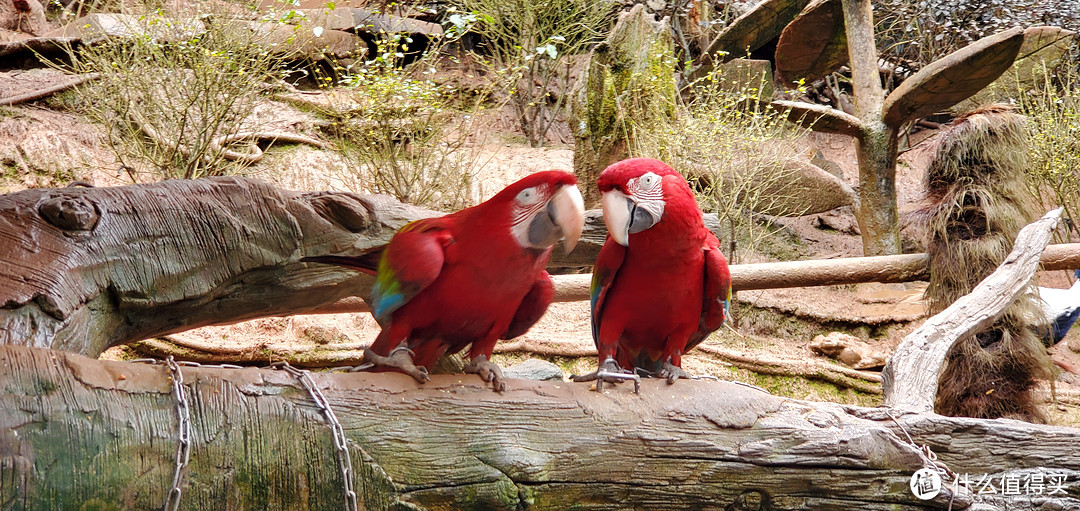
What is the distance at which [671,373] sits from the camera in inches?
88.5

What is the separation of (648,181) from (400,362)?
0.83 meters

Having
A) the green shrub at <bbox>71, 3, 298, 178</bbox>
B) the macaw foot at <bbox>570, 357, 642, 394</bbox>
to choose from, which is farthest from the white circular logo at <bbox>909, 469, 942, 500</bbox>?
the green shrub at <bbox>71, 3, 298, 178</bbox>

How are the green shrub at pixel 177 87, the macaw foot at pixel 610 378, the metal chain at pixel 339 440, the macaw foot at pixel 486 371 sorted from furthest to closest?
the green shrub at pixel 177 87 < the macaw foot at pixel 610 378 < the macaw foot at pixel 486 371 < the metal chain at pixel 339 440

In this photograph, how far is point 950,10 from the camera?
283 inches

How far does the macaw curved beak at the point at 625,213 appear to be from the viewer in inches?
84.6

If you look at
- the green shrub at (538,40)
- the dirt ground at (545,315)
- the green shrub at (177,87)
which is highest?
the green shrub at (538,40)

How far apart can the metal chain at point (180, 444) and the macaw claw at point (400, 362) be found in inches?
18.7

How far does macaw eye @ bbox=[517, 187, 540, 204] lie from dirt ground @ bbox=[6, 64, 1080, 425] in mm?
2603

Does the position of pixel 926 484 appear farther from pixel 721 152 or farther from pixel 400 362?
pixel 721 152

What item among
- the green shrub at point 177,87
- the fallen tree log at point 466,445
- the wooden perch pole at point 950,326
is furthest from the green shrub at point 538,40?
the fallen tree log at point 466,445

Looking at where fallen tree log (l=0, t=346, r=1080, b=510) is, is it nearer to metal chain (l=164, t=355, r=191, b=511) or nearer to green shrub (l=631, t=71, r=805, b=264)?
metal chain (l=164, t=355, r=191, b=511)

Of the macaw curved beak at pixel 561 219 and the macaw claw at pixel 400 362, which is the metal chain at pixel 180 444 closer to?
the macaw claw at pixel 400 362

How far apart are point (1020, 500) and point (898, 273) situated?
2.57 metres

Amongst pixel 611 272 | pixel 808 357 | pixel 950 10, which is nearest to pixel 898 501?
pixel 611 272
